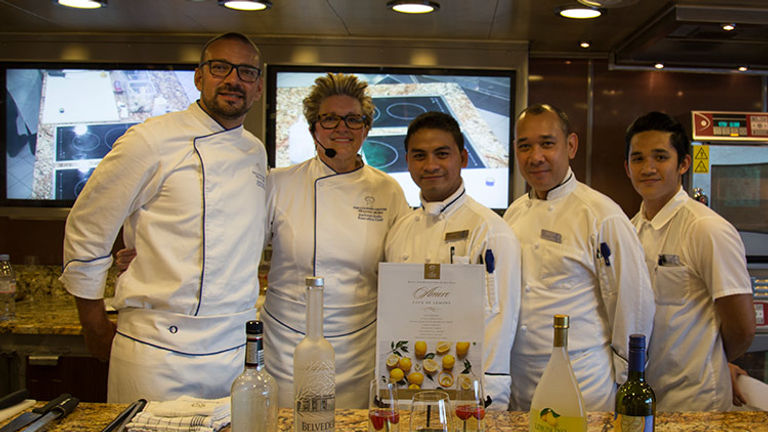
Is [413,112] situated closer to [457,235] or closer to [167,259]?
[457,235]

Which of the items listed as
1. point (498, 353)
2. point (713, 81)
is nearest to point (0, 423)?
point (498, 353)

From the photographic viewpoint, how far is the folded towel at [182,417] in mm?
1386

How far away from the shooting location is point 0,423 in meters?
1.46

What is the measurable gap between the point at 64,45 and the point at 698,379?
3.78 meters

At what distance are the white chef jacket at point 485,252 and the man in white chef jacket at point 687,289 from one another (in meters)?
0.69

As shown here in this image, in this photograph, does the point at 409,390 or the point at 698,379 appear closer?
the point at 409,390

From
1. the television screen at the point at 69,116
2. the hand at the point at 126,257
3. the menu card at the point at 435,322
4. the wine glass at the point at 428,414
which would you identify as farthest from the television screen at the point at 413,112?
the wine glass at the point at 428,414

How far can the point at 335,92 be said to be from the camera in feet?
7.65

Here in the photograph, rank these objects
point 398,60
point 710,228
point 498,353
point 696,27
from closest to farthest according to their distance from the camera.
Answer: point 498,353 < point 710,228 < point 696,27 < point 398,60

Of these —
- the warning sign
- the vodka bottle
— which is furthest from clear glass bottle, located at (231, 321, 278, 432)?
the warning sign

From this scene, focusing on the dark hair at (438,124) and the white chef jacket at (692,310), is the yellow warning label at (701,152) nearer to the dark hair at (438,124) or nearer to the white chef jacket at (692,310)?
the white chef jacket at (692,310)

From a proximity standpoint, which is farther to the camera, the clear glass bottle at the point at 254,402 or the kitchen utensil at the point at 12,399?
the kitchen utensil at the point at 12,399

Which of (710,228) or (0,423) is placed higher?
(710,228)

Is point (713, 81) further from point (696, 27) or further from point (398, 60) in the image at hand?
point (398, 60)
